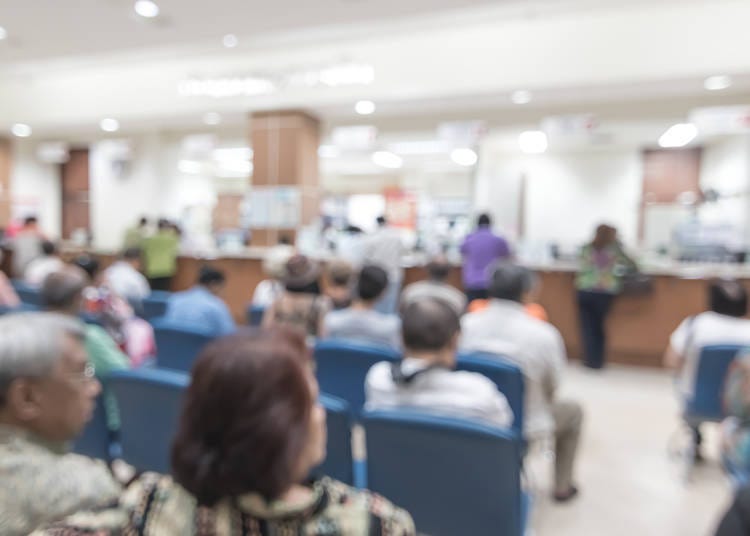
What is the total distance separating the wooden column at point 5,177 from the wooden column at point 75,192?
0.96m

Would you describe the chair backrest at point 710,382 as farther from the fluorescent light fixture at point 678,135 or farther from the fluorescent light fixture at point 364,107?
the fluorescent light fixture at point 364,107

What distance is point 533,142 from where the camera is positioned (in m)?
9.48

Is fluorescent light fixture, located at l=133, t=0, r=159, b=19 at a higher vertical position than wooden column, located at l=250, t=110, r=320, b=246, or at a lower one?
higher

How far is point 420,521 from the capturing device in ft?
5.42

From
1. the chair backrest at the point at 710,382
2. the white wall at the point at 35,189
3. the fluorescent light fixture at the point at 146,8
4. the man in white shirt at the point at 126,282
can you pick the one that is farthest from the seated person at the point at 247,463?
the white wall at the point at 35,189

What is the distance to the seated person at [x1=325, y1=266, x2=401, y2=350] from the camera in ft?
9.57

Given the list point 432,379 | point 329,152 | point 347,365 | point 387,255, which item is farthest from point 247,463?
point 329,152

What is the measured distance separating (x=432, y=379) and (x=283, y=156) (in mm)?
6342

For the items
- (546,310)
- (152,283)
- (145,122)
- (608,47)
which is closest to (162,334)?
(546,310)

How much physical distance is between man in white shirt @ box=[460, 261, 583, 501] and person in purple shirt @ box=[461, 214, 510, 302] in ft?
9.13

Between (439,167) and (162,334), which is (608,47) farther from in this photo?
(439,167)

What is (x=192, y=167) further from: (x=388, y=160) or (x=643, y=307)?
(x=643, y=307)

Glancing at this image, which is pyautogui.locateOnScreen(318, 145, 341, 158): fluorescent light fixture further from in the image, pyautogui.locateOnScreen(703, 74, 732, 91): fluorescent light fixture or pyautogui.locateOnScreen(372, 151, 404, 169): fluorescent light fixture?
pyautogui.locateOnScreen(703, 74, 732, 91): fluorescent light fixture

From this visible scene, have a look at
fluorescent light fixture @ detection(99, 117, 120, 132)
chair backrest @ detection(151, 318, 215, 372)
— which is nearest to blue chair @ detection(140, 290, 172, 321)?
chair backrest @ detection(151, 318, 215, 372)
